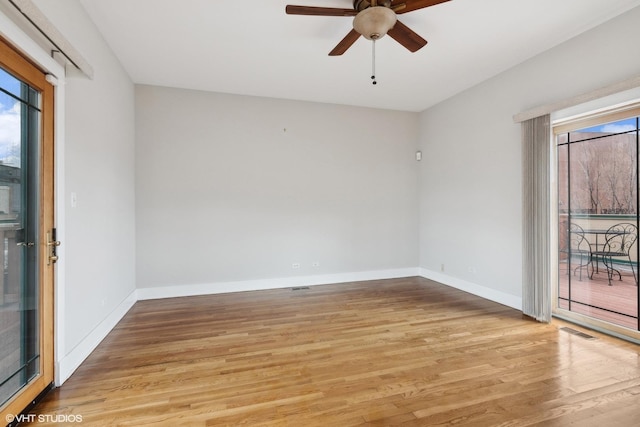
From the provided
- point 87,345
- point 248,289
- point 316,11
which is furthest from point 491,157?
point 87,345

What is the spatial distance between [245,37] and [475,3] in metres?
2.13

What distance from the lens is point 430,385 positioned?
2.21 meters

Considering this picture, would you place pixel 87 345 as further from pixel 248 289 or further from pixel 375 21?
pixel 375 21

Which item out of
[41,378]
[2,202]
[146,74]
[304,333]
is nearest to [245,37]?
[146,74]

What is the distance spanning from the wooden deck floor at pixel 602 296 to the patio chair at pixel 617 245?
0.25ft

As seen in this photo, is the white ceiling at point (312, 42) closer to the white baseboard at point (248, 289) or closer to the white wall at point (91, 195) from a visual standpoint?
the white wall at point (91, 195)

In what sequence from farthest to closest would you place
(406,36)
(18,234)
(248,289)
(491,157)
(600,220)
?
(248,289) → (491,157) → (600,220) → (406,36) → (18,234)

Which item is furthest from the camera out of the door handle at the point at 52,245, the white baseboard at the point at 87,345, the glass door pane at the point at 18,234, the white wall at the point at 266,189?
the white wall at the point at 266,189

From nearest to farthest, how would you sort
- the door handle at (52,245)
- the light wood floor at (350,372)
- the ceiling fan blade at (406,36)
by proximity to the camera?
the light wood floor at (350,372)
the door handle at (52,245)
the ceiling fan blade at (406,36)

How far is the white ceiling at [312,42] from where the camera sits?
8.82 ft

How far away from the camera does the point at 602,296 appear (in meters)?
3.24

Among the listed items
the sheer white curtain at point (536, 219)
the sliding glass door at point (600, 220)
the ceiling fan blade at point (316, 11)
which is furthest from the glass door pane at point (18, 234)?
the sliding glass door at point (600, 220)

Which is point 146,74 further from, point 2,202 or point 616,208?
point 616,208

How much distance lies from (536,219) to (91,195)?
4577 millimetres
